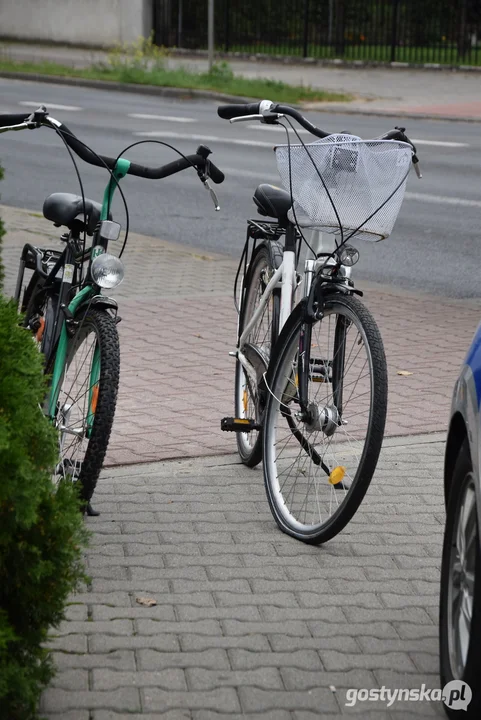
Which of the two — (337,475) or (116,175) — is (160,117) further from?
(337,475)

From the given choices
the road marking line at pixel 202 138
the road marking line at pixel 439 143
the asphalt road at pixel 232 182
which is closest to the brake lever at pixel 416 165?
the asphalt road at pixel 232 182

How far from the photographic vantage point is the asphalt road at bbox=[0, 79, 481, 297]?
37.0 ft

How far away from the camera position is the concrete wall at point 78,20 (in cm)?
3956

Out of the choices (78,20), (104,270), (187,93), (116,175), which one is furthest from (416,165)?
(78,20)

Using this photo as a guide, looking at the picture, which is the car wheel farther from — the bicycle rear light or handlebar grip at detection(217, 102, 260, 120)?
handlebar grip at detection(217, 102, 260, 120)

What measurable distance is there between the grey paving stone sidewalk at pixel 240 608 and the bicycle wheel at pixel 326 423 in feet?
0.46

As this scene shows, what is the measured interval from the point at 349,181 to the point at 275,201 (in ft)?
2.06

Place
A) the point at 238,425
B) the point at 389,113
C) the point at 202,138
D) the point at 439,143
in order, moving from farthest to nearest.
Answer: the point at 389,113 → the point at 202,138 → the point at 439,143 → the point at 238,425

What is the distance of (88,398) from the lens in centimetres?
455

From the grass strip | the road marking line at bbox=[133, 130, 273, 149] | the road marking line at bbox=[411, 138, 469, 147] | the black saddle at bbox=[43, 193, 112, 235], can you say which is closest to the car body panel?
the black saddle at bbox=[43, 193, 112, 235]

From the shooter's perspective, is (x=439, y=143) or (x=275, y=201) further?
(x=439, y=143)

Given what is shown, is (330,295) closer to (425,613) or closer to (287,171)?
(287,171)

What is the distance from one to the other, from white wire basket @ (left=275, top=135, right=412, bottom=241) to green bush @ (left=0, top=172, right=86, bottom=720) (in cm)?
160

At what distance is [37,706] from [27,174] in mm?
13055
